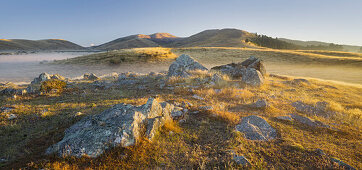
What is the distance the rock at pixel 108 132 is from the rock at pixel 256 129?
8.24ft

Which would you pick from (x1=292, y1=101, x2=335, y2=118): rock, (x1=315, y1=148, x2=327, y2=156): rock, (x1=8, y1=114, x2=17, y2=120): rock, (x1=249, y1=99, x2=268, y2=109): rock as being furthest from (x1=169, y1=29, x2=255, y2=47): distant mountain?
(x1=8, y1=114, x2=17, y2=120): rock

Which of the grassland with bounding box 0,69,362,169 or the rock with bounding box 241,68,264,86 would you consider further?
the rock with bounding box 241,68,264,86

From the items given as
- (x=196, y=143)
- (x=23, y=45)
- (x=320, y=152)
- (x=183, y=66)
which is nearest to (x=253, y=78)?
(x=183, y=66)

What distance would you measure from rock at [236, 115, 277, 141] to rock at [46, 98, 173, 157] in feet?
8.24

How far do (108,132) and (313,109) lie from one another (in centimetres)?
889

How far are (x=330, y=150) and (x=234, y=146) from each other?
2.49 m

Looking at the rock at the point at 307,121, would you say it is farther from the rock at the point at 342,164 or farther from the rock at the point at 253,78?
the rock at the point at 253,78

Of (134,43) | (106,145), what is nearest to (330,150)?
(106,145)

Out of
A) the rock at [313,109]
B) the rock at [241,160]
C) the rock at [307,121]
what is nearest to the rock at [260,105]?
the rock at [307,121]

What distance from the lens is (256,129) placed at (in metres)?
4.84

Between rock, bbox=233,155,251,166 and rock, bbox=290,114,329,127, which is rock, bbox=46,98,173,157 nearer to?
rock, bbox=233,155,251,166

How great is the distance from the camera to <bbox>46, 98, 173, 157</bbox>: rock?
11.6 feet

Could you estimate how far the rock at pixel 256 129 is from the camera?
460 cm

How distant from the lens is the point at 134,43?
176m
